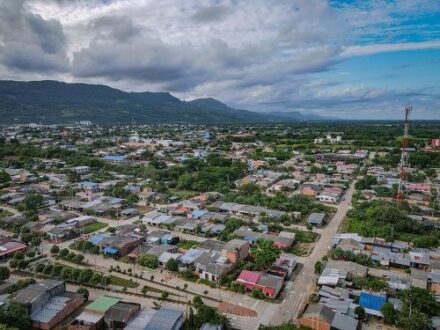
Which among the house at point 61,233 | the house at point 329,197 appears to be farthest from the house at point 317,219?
the house at point 61,233

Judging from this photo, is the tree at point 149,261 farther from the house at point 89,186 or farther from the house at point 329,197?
the house at point 329,197

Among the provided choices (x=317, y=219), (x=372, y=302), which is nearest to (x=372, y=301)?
(x=372, y=302)

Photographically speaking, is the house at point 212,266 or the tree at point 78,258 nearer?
the house at point 212,266

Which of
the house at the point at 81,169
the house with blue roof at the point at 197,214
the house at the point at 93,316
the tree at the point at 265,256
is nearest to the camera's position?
the house at the point at 93,316

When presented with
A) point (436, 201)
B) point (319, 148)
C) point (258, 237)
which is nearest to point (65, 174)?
point (258, 237)

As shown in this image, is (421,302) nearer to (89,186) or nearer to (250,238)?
(250,238)
